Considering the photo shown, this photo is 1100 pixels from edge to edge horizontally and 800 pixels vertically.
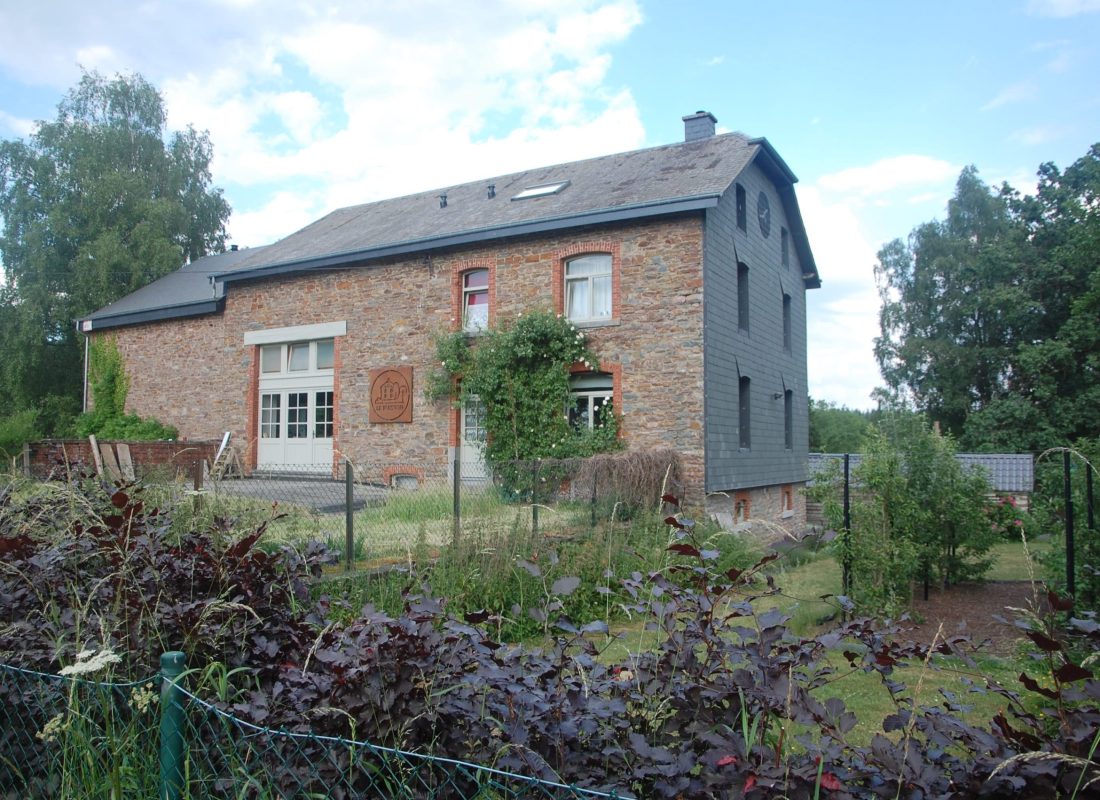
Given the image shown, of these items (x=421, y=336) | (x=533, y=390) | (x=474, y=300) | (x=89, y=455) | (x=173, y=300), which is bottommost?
(x=89, y=455)

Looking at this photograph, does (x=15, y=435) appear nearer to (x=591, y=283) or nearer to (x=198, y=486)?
(x=198, y=486)

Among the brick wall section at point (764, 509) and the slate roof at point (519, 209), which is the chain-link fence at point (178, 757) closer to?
the brick wall section at point (764, 509)

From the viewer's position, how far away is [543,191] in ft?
53.7

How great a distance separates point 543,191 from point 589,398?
4.77 m

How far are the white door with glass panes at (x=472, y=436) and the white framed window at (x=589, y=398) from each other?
1.87 meters

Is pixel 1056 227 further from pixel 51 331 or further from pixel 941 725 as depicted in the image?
pixel 51 331

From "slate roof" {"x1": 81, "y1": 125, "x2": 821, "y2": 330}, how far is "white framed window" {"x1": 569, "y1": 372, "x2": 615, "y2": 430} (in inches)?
110

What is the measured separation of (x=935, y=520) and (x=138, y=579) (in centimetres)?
817

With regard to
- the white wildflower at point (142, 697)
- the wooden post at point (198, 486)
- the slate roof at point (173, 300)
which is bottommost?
the white wildflower at point (142, 697)

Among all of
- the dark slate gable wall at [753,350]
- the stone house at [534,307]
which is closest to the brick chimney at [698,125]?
the stone house at [534,307]

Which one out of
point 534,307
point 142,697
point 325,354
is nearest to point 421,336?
point 534,307

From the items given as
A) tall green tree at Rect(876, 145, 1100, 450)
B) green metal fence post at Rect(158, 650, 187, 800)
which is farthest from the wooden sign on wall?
tall green tree at Rect(876, 145, 1100, 450)

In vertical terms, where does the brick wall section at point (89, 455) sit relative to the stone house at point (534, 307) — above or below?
below

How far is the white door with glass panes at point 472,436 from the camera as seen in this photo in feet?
50.1
